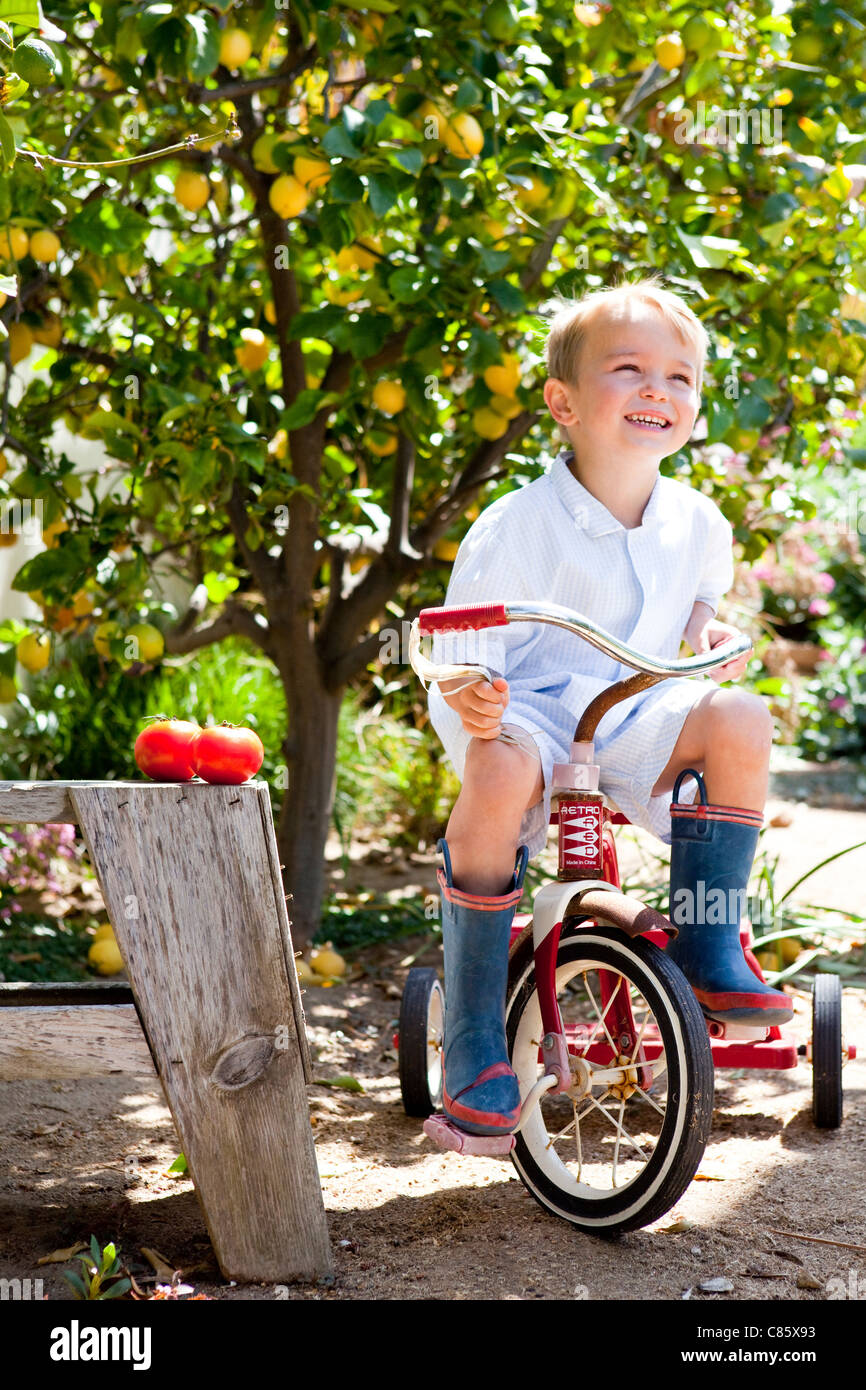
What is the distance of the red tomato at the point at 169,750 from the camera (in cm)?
176

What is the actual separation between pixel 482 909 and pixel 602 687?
0.43m

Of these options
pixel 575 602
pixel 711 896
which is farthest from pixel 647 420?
pixel 711 896

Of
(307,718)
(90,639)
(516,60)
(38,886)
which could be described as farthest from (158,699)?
(516,60)

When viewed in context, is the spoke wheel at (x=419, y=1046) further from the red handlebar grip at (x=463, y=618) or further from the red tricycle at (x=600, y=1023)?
the red handlebar grip at (x=463, y=618)

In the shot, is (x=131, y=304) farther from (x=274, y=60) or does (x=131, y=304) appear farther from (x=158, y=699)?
(x=158, y=699)

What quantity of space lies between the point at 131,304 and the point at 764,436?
5.63 ft

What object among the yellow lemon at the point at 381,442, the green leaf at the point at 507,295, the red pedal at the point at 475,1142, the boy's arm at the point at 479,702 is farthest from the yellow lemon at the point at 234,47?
the red pedal at the point at 475,1142

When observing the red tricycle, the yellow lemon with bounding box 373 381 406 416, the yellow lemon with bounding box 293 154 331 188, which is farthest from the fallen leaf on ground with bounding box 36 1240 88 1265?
the yellow lemon with bounding box 293 154 331 188

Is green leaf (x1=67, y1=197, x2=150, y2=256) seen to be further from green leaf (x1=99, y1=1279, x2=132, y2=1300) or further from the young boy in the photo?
green leaf (x1=99, y1=1279, x2=132, y2=1300)

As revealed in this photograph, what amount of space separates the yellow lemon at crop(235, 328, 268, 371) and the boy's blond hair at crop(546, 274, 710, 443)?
1.01m

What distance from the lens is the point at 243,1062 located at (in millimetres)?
1717

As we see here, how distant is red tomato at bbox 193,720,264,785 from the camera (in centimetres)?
172

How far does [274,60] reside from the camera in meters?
3.61

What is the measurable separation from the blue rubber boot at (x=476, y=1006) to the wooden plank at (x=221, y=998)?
0.22 metres
